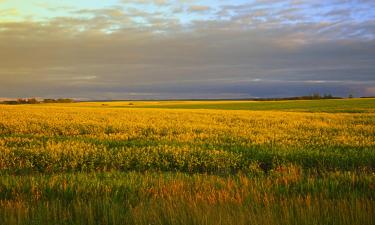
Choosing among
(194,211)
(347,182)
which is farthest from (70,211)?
(347,182)

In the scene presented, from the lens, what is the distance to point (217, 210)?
497cm

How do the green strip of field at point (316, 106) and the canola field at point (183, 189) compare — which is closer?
the canola field at point (183, 189)

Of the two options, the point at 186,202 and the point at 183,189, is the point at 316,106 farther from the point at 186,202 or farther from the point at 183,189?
the point at 186,202

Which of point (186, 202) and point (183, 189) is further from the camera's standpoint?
point (183, 189)

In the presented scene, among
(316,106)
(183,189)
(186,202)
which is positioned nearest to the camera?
(186,202)

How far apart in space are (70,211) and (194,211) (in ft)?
5.89

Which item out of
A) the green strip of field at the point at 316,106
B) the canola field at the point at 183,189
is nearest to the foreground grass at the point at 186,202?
the canola field at the point at 183,189

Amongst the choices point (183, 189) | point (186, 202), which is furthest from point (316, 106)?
point (186, 202)

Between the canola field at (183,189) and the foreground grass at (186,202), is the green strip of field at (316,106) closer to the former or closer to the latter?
the canola field at (183,189)

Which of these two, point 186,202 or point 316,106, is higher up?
point 186,202

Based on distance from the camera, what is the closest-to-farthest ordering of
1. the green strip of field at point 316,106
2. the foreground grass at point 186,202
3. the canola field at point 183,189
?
the foreground grass at point 186,202, the canola field at point 183,189, the green strip of field at point 316,106

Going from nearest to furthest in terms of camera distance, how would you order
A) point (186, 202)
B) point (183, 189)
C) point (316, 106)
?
point (186, 202)
point (183, 189)
point (316, 106)

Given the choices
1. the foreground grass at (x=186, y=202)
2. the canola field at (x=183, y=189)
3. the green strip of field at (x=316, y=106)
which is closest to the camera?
the foreground grass at (x=186, y=202)

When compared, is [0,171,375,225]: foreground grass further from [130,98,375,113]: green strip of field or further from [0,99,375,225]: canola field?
[130,98,375,113]: green strip of field
